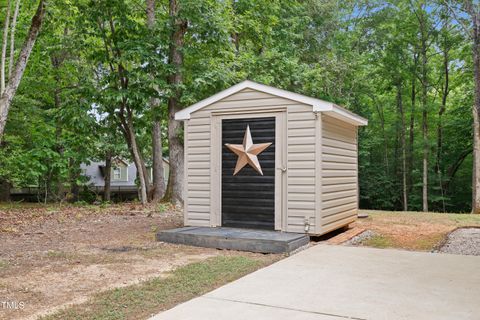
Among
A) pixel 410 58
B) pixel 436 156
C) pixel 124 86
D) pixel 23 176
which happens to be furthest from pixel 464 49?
pixel 23 176

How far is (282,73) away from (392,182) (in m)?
8.65

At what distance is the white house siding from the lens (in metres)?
5.58

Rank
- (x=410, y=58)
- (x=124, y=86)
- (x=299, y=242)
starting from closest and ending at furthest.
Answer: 1. (x=299, y=242)
2. (x=124, y=86)
3. (x=410, y=58)

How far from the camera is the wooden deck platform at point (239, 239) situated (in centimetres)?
495

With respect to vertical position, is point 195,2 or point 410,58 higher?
point 410,58

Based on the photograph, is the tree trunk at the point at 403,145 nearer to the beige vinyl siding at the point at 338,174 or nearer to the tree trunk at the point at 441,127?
the tree trunk at the point at 441,127

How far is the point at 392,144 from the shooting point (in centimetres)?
1930

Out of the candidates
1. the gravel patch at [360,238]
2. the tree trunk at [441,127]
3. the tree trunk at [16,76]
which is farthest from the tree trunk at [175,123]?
the tree trunk at [441,127]

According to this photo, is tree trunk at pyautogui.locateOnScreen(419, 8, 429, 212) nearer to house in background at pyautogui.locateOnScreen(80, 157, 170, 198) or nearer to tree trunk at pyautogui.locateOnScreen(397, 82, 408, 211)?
tree trunk at pyautogui.locateOnScreen(397, 82, 408, 211)

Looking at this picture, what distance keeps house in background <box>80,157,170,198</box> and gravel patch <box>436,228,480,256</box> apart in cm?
1609

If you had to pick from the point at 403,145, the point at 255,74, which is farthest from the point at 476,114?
the point at 255,74

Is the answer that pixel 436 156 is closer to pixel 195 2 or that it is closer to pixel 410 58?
pixel 410 58

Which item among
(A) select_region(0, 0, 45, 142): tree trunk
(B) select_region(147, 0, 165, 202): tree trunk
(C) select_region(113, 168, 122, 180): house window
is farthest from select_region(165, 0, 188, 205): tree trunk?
(C) select_region(113, 168, 122, 180): house window

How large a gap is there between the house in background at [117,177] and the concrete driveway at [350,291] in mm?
17490
